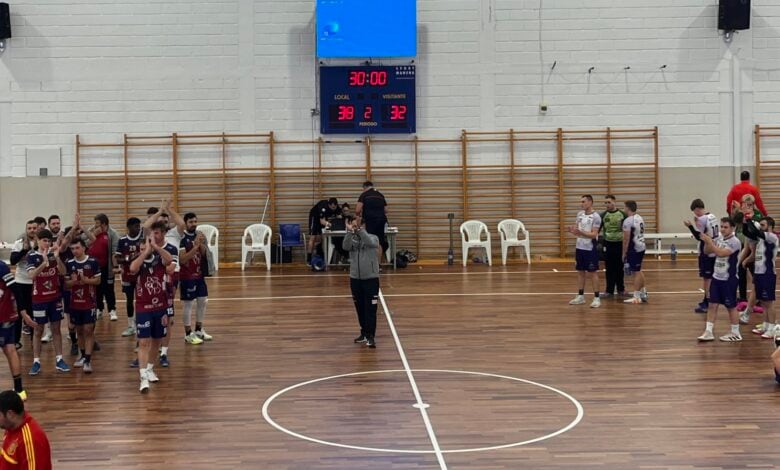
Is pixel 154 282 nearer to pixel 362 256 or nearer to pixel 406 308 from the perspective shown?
pixel 362 256

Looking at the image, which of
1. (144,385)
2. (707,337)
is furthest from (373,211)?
(144,385)

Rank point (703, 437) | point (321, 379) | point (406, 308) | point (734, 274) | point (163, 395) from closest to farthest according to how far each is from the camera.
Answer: point (703, 437) → point (163, 395) → point (321, 379) → point (734, 274) → point (406, 308)

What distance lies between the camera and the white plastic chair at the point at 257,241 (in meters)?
18.9

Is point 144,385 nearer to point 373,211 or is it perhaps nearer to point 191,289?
point 191,289

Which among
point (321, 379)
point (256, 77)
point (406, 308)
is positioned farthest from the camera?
point (256, 77)

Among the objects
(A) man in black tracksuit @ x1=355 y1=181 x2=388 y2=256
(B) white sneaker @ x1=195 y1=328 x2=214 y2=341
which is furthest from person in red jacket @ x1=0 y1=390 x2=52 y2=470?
(A) man in black tracksuit @ x1=355 y1=181 x2=388 y2=256

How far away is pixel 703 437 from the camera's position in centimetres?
683

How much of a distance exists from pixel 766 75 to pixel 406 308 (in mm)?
11517

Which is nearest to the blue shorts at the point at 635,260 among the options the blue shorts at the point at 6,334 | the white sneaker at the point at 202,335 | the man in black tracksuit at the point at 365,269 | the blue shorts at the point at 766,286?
the blue shorts at the point at 766,286

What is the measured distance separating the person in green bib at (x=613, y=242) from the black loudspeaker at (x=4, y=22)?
13.6m

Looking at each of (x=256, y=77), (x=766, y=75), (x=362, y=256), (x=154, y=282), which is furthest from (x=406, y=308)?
(x=766, y=75)

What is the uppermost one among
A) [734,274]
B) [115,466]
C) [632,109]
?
[632,109]

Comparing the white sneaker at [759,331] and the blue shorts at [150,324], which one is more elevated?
the blue shorts at [150,324]

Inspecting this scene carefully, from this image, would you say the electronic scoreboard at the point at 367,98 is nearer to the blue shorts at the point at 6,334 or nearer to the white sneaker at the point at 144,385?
the white sneaker at the point at 144,385
